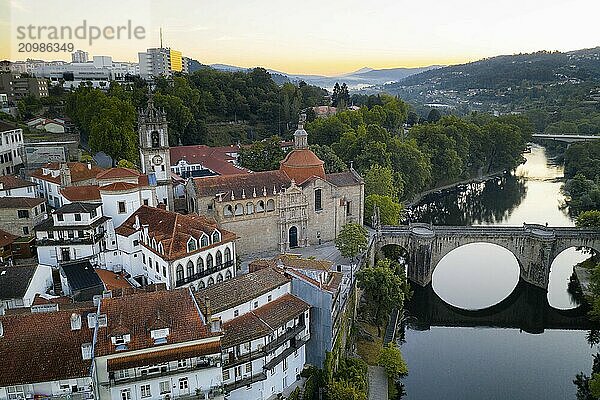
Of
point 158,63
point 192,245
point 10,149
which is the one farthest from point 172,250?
point 158,63

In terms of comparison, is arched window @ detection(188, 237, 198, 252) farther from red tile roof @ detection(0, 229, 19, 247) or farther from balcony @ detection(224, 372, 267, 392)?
red tile roof @ detection(0, 229, 19, 247)

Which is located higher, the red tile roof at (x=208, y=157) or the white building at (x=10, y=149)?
the white building at (x=10, y=149)

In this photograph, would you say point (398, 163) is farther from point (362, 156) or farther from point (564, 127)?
point (564, 127)

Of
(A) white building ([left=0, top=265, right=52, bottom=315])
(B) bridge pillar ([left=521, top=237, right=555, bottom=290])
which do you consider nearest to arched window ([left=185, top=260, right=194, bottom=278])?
(A) white building ([left=0, top=265, right=52, bottom=315])

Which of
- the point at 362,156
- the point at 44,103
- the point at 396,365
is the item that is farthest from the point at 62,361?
the point at 44,103

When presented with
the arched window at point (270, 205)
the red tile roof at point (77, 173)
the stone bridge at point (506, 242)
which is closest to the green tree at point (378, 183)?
the stone bridge at point (506, 242)

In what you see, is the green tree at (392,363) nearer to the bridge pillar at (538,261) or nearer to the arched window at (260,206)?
the arched window at (260,206)
